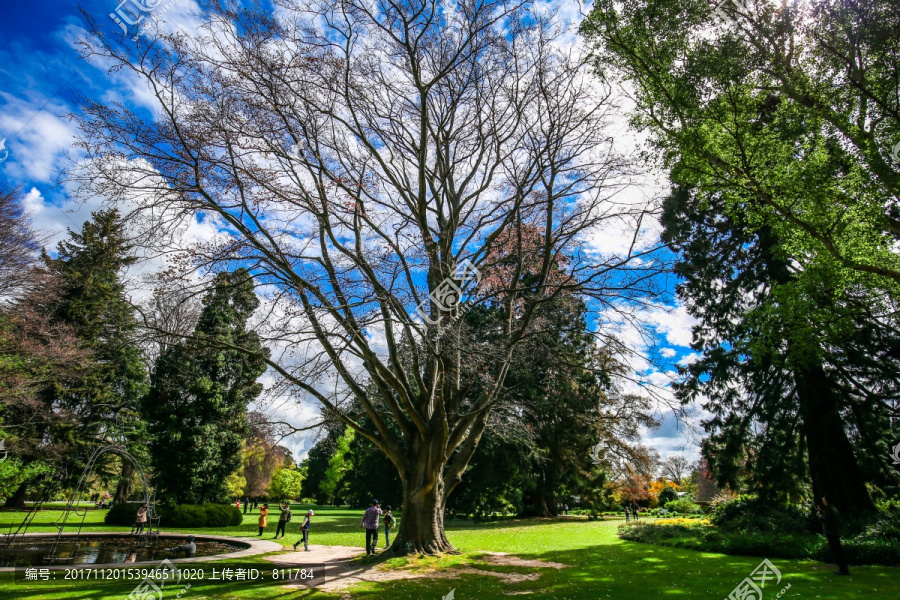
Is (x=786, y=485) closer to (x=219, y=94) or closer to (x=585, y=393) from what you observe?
(x=585, y=393)

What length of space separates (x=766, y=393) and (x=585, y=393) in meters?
9.81

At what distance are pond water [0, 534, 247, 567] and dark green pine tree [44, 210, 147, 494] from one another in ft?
40.1

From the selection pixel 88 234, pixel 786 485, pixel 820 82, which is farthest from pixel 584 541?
pixel 88 234

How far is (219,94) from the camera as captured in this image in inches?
359

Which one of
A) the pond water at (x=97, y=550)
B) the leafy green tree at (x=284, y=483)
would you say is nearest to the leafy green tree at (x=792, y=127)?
the pond water at (x=97, y=550)

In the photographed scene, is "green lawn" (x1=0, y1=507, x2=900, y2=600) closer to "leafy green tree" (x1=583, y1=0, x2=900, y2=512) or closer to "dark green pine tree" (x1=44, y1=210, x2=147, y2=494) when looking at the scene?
"leafy green tree" (x1=583, y1=0, x2=900, y2=512)

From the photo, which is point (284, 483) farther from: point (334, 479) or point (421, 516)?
point (421, 516)

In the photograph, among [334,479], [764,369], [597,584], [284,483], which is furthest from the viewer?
[334,479]

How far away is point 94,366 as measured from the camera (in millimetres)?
24109

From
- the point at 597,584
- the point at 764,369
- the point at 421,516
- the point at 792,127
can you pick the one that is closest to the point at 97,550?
the point at 421,516

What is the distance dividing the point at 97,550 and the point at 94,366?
1440 cm

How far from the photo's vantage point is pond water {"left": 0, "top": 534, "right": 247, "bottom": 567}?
10.9 metres

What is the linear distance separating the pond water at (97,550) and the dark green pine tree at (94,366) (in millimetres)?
12223

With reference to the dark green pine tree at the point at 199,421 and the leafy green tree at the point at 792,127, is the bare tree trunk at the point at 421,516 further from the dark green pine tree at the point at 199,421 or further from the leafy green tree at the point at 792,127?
the dark green pine tree at the point at 199,421
